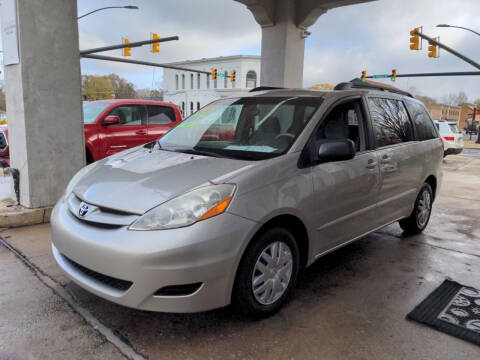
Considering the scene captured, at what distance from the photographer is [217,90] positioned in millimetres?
73750

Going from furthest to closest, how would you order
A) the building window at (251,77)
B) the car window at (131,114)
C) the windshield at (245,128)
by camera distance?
the building window at (251,77) < the car window at (131,114) < the windshield at (245,128)

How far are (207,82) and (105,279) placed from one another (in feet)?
257

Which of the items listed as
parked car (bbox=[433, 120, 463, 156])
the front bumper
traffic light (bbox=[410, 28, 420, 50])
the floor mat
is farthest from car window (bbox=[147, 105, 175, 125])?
traffic light (bbox=[410, 28, 420, 50])

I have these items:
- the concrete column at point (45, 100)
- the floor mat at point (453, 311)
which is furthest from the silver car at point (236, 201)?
the concrete column at point (45, 100)

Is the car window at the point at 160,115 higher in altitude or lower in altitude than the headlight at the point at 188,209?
higher

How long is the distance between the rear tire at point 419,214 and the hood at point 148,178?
2.93 meters

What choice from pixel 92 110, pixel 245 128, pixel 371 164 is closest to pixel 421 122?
pixel 371 164

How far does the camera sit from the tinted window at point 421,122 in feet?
15.2

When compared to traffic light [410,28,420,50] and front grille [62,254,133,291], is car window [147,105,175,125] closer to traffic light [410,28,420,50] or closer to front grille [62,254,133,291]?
front grille [62,254,133,291]

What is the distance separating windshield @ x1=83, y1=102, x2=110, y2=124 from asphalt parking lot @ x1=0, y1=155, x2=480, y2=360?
4.08 meters

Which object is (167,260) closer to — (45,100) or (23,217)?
(23,217)

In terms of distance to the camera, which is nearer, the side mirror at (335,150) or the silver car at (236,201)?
the silver car at (236,201)

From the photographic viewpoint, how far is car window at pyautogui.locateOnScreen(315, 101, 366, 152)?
10.9 ft

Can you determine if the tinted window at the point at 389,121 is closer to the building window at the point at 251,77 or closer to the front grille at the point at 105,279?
the front grille at the point at 105,279
